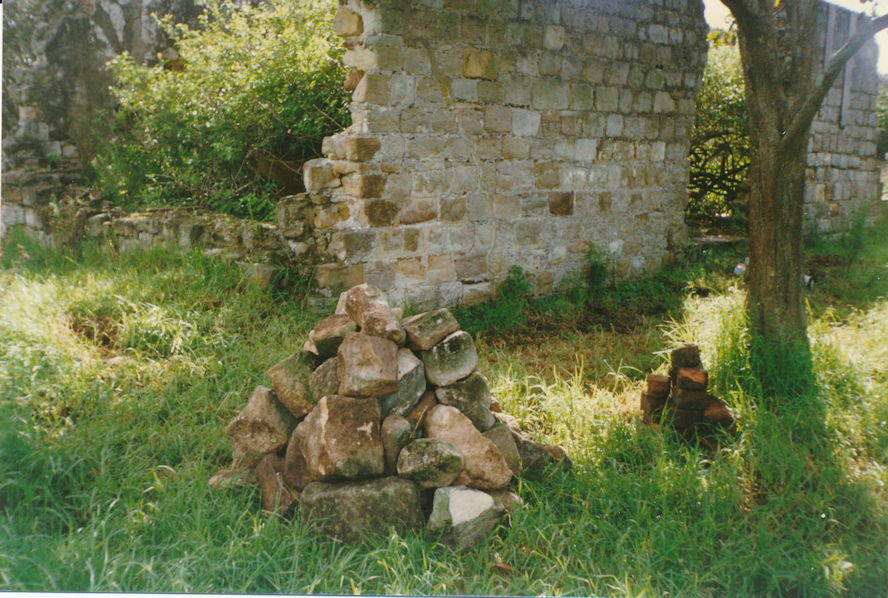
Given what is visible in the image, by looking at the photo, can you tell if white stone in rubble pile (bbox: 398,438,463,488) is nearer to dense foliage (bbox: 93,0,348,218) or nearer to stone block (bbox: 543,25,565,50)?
dense foliage (bbox: 93,0,348,218)

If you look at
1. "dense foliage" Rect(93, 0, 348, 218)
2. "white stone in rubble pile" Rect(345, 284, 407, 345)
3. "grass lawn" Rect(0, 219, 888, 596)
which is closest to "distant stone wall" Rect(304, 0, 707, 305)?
"grass lawn" Rect(0, 219, 888, 596)

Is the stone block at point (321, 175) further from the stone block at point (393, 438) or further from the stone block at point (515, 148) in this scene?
the stone block at point (393, 438)

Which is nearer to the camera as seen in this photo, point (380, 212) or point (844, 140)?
point (380, 212)

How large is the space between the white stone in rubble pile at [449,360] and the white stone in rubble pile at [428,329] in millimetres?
24

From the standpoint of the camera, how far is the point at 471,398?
2.52m

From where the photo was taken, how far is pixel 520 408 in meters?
3.20

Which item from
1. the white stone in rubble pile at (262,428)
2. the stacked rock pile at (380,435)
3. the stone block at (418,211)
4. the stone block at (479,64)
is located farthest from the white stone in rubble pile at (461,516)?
the stone block at (479,64)

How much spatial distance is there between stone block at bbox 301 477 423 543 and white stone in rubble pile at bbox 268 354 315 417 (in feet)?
1.19

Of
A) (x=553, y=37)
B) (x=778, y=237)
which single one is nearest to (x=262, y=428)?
(x=778, y=237)

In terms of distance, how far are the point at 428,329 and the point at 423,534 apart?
0.78 metres

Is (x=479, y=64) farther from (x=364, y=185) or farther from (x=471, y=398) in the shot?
(x=471, y=398)

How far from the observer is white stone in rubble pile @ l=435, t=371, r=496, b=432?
8.18 feet

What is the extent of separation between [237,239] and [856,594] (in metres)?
4.12

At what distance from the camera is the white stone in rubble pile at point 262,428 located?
2430 mm
